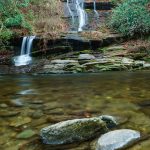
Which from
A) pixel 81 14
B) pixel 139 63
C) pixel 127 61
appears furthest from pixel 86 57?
pixel 81 14

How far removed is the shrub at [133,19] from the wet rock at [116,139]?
11550 mm

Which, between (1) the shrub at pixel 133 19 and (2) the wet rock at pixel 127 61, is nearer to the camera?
(2) the wet rock at pixel 127 61

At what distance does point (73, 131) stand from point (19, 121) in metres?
1.23

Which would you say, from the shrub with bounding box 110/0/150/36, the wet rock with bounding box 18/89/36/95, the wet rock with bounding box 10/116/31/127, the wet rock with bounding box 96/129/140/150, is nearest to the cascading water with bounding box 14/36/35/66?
the shrub with bounding box 110/0/150/36

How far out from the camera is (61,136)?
4133 millimetres

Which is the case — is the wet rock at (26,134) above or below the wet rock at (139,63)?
below

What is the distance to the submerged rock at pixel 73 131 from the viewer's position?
13.5 ft

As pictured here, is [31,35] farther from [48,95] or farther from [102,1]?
[48,95]

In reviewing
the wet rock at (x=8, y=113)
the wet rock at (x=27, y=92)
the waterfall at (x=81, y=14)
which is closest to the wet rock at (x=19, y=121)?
the wet rock at (x=8, y=113)

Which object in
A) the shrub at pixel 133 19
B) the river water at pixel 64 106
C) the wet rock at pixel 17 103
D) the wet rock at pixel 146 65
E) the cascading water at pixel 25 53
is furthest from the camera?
the shrub at pixel 133 19

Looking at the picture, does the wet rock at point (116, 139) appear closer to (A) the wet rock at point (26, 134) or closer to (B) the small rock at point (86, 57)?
(A) the wet rock at point (26, 134)

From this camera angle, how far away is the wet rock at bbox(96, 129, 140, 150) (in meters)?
3.79

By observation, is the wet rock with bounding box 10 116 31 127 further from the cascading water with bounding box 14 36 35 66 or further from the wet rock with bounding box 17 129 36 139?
the cascading water with bounding box 14 36 35 66

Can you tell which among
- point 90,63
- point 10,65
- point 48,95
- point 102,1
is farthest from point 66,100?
point 102,1
